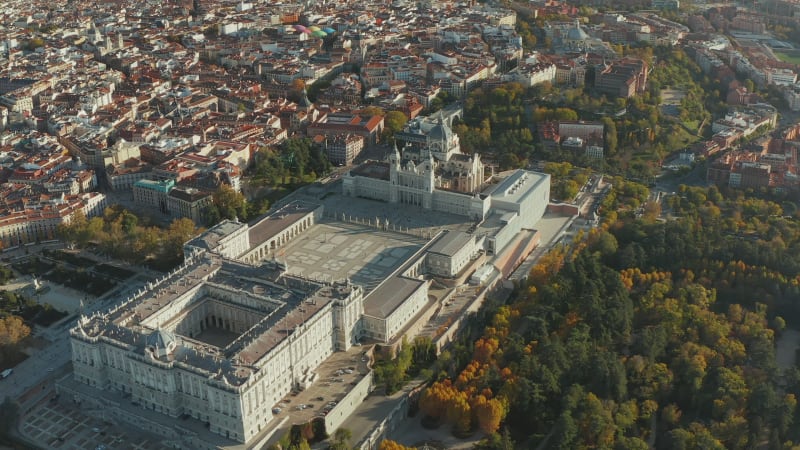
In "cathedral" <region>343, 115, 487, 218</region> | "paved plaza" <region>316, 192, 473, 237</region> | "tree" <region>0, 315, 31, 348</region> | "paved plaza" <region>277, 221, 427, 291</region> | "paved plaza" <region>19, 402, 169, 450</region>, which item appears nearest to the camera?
"paved plaza" <region>19, 402, 169, 450</region>

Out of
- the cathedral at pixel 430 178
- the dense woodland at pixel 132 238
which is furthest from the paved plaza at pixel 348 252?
the dense woodland at pixel 132 238

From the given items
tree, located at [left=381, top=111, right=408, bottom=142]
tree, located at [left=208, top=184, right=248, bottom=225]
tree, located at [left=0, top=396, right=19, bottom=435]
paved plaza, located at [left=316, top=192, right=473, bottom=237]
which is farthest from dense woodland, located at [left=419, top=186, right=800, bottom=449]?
tree, located at [left=381, top=111, right=408, bottom=142]

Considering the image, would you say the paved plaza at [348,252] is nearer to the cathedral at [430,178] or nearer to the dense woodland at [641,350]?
the cathedral at [430,178]

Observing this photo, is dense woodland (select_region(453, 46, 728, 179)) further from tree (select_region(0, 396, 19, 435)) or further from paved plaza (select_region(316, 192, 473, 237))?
tree (select_region(0, 396, 19, 435))

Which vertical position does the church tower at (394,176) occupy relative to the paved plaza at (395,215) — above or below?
above

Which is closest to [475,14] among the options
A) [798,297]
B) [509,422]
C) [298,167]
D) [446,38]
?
[446,38]

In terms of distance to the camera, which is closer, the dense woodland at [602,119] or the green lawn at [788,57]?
the dense woodland at [602,119]

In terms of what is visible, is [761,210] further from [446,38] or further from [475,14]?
[475,14]
